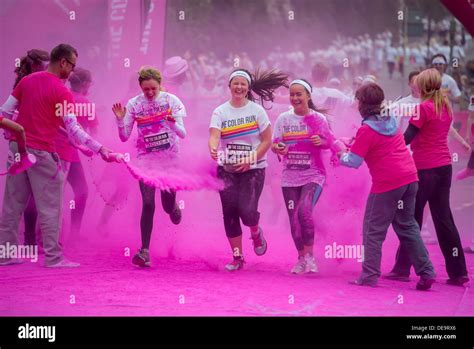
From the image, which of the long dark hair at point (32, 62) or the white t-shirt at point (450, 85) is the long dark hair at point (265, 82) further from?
the white t-shirt at point (450, 85)

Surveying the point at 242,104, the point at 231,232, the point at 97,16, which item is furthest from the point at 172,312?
the point at 97,16

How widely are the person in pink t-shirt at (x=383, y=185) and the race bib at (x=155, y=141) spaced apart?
175 cm

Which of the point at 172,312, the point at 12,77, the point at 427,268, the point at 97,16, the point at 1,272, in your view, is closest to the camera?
the point at 172,312

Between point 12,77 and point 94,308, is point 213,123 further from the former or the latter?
point 12,77

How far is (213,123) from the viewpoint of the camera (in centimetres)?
802

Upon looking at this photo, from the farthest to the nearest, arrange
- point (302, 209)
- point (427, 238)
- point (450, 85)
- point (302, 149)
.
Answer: point (450, 85)
point (427, 238)
point (302, 149)
point (302, 209)

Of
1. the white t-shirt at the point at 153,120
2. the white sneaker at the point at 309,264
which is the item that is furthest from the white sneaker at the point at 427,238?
the white t-shirt at the point at 153,120

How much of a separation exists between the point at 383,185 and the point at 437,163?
0.61 meters

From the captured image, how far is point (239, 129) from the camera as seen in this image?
8023 mm

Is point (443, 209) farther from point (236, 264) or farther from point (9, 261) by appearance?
point (9, 261)

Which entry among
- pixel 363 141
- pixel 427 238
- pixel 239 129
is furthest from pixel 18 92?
pixel 427 238

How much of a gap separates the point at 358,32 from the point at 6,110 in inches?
598

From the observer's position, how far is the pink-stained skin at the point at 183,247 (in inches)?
263

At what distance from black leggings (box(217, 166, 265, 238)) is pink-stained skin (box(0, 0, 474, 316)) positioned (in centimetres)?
18
